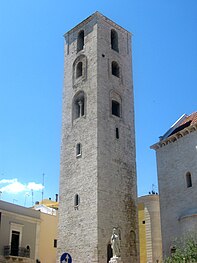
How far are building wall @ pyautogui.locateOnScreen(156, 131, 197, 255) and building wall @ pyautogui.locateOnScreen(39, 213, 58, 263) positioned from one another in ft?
31.1

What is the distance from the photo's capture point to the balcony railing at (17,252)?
26.7 m

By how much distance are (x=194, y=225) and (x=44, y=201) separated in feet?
85.3

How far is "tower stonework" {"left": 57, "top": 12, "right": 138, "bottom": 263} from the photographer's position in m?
24.9

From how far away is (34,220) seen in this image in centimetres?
2958

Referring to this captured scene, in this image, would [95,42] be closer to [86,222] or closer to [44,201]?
[86,222]

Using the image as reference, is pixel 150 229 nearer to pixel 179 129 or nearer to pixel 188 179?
pixel 188 179

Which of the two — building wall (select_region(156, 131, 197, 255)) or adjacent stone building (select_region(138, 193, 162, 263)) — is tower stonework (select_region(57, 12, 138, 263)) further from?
adjacent stone building (select_region(138, 193, 162, 263))

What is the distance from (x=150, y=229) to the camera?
28.8 meters

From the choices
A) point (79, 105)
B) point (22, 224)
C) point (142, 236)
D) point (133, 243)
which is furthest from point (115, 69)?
point (22, 224)

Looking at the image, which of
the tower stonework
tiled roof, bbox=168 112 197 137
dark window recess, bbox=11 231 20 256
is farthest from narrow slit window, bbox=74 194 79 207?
tiled roof, bbox=168 112 197 137

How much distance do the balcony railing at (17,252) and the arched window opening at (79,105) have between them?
31.9ft

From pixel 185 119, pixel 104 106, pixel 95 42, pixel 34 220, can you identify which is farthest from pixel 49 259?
pixel 95 42

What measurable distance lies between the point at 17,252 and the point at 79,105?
10939 mm

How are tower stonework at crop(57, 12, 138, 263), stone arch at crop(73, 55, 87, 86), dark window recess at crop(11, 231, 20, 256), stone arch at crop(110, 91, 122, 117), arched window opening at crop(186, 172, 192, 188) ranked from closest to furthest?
arched window opening at crop(186, 172, 192, 188), tower stonework at crop(57, 12, 138, 263), dark window recess at crop(11, 231, 20, 256), stone arch at crop(110, 91, 122, 117), stone arch at crop(73, 55, 87, 86)
